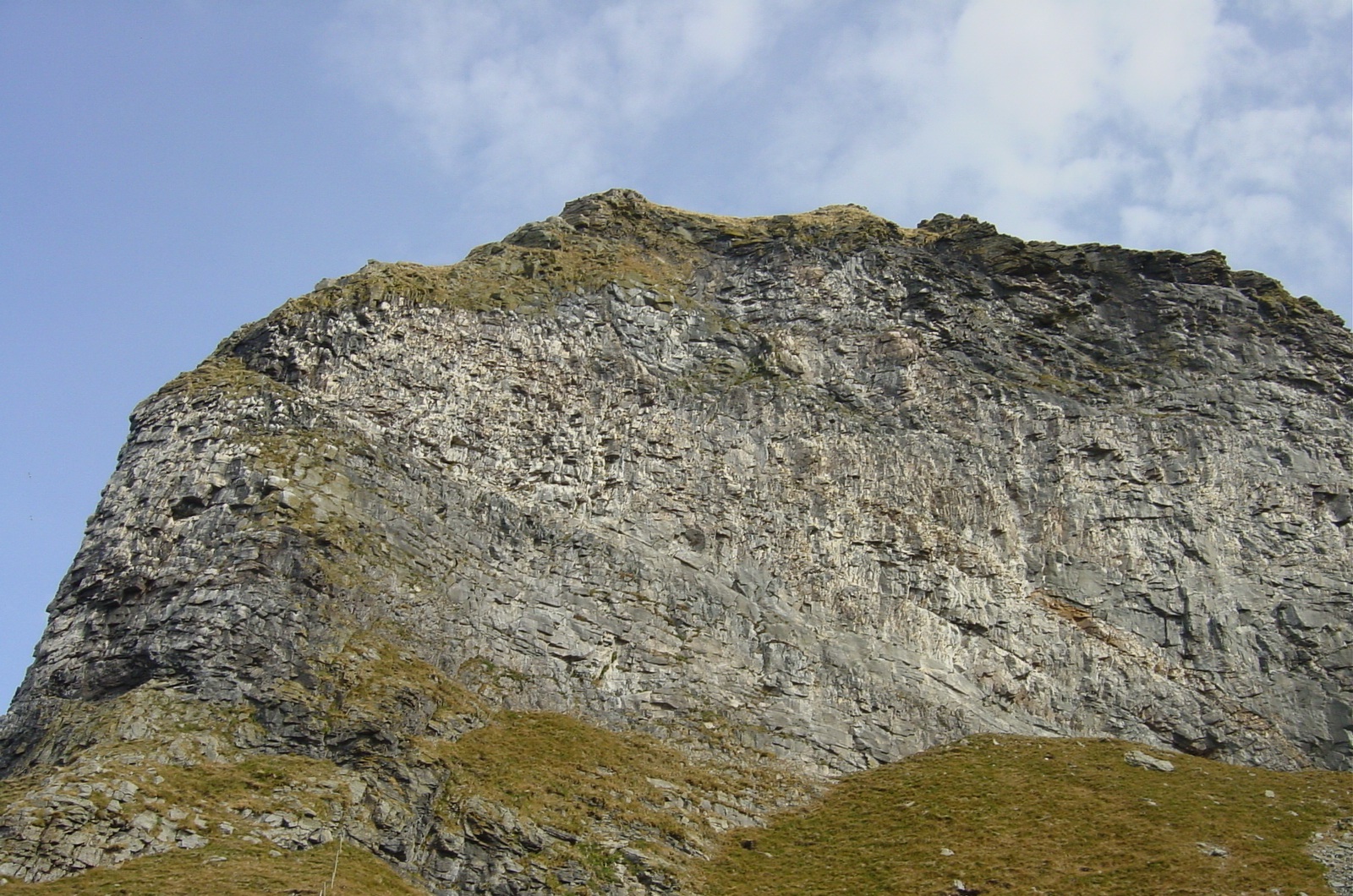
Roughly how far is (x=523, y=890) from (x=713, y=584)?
1435 cm

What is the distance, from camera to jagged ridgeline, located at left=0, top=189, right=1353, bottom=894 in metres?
32.7

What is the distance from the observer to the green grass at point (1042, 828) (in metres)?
32.6

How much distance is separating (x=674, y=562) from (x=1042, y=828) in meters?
14.5

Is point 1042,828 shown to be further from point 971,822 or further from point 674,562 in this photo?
point 674,562

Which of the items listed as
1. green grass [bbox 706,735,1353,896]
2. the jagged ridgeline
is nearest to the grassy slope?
green grass [bbox 706,735,1353,896]

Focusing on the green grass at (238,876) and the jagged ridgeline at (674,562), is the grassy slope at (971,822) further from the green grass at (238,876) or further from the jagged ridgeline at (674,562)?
the jagged ridgeline at (674,562)

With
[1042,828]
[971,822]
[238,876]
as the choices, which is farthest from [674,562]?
[238,876]

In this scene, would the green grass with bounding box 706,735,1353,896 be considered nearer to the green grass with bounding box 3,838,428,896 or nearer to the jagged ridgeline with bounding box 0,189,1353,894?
the jagged ridgeline with bounding box 0,189,1353,894

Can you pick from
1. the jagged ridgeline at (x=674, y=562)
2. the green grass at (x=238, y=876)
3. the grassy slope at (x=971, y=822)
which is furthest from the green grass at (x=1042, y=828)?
the green grass at (x=238, y=876)

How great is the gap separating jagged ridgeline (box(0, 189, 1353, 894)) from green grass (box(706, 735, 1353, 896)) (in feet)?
1.17

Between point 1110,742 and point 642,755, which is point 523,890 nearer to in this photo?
point 642,755

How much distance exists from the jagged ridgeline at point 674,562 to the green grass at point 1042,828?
36 centimetres

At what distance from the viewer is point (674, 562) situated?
141 ft

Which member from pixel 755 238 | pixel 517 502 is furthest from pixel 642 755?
pixel 755 238
